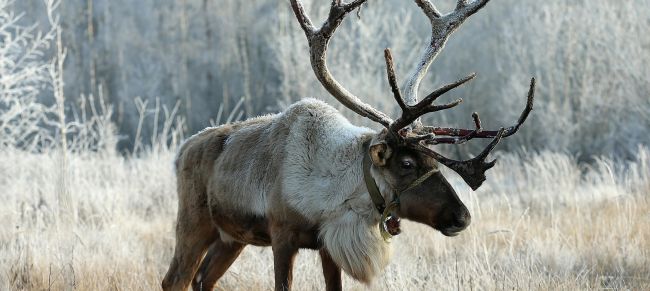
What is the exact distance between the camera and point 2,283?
5.78 m

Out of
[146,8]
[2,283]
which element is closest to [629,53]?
[2,283]

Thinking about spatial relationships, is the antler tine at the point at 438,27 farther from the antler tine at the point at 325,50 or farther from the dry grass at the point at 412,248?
the dry grass at the point at 412,248

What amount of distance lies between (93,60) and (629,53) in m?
28.1

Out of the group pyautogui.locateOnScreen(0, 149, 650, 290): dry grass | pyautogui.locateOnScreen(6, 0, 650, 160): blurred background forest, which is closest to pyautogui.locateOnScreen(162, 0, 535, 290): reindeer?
pyautogui.locateOnScreen(0, 149, 650, 290): dry grass

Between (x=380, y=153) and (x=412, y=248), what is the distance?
→ 2.81 metres

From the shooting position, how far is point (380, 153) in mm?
4535

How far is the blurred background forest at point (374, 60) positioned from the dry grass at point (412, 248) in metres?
1.55

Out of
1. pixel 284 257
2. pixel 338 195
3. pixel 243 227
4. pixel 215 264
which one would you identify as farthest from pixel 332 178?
pixel 215 264

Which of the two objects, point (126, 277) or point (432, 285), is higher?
point (432, 285)

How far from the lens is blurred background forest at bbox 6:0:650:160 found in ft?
70.4

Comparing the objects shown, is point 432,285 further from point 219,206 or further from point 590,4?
point 590,4

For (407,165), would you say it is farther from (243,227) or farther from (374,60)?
(374,60)

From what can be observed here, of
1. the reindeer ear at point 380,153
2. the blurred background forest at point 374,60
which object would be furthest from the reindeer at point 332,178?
the blurred background forest at point 374,60

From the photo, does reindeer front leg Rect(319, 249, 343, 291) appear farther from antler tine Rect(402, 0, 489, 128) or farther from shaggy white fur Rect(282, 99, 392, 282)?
antler tine Rect(402, 0, 489, 128)
